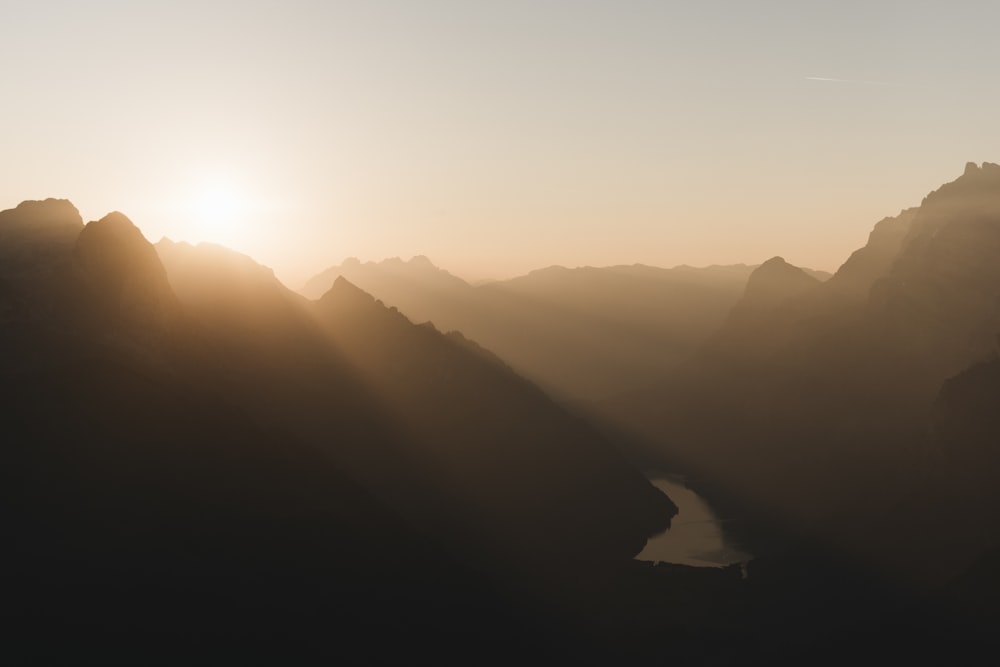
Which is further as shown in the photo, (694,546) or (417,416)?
(694,546)

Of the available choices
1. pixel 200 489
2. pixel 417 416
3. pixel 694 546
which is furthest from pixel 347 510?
pixel 694 546

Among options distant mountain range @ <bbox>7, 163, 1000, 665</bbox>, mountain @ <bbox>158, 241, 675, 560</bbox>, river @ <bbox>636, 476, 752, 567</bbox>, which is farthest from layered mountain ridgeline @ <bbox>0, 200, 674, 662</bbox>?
river @ <bbox>636, 476, 752, 567</bbox>

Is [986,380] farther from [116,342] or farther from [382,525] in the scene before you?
[116,342]

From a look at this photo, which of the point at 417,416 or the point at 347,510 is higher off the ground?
the point at 417,416

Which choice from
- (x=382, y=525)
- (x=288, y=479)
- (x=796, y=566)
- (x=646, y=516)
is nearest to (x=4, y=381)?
(x=288, y=479)

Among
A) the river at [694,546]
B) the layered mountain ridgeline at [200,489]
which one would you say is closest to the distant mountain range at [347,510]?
the layered mountain ridgeline at [200,489]

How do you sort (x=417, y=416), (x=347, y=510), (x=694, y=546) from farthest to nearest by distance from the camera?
(x=694, y=546) < (x=417, y=416) < (x=347, y=510)

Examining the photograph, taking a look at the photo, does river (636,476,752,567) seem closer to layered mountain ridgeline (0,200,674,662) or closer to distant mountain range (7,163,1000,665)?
distant mountain range (7,163,1000,665)

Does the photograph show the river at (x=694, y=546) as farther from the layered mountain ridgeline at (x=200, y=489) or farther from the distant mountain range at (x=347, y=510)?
the layered mountain ridgeline at (x=200, y=489)

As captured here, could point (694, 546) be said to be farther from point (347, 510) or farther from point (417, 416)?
point (347, 510)
